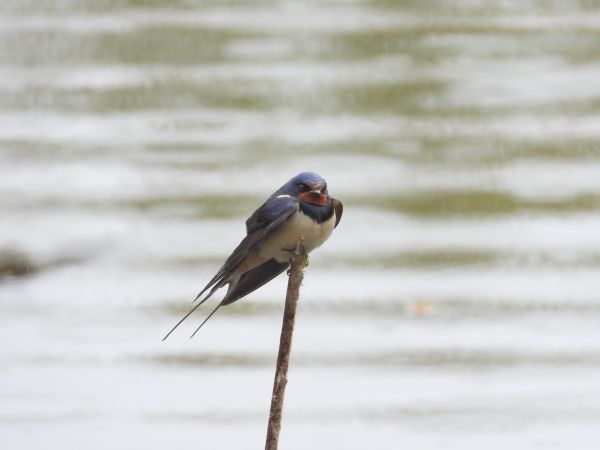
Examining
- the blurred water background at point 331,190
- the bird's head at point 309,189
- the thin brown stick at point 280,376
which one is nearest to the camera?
the thin brown stick at point 280,376

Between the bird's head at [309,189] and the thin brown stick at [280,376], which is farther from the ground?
the bird's head at [309,189]

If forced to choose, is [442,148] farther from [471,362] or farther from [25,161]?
[25,161]

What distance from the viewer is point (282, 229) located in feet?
7.30

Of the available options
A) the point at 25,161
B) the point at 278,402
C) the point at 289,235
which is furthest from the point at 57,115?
the point at 278,402

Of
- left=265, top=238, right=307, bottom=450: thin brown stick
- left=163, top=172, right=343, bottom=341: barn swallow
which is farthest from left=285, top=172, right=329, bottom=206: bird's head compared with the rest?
left=265, top=238, right=307, bottom=450: thin brown stick

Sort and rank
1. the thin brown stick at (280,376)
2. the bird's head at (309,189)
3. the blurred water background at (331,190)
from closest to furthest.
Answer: the thin brown stick at (280,376)
the bird's head at (309,189)
the blurred water background at (331,190)

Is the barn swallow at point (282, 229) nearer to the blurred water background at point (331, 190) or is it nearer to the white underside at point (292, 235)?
the white underside at point (292, 235)

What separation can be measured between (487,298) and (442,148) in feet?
2.23

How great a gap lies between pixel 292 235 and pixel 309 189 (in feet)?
0.29

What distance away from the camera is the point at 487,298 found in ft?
13.8

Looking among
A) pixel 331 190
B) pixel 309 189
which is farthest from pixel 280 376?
pixel 331 190

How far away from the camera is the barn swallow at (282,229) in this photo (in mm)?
2170

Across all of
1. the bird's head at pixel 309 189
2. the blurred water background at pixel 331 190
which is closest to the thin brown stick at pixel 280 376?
the bird's head at pixel 309 189

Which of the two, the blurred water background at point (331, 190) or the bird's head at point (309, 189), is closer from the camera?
the bird's head at point (309, 189)
